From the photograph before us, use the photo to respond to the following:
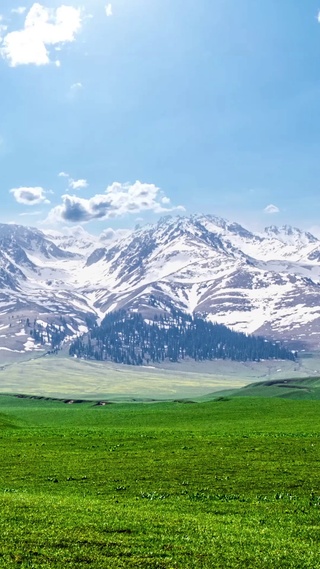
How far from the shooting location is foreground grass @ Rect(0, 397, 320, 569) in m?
19.7

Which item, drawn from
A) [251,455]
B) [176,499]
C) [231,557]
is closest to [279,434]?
[251,455]

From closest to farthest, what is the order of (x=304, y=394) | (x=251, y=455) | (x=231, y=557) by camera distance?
(x=231, y=557) < (x=251, y=455) < (x=304, y=394)

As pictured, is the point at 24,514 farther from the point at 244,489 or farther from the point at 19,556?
the point at 244,489

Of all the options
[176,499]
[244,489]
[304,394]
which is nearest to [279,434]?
[244,489]

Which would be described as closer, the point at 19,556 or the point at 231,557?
the point at 19,556

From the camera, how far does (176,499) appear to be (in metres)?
30.3

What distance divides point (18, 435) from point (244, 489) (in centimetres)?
3626

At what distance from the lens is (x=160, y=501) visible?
29578 mm

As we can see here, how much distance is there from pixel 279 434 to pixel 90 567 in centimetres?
4450

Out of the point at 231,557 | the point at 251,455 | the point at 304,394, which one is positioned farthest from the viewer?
the point at 304,394

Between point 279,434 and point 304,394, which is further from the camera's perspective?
point 304,394

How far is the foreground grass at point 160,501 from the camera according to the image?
1967 cm

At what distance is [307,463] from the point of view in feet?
132

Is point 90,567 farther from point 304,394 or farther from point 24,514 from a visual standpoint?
point 304,394
